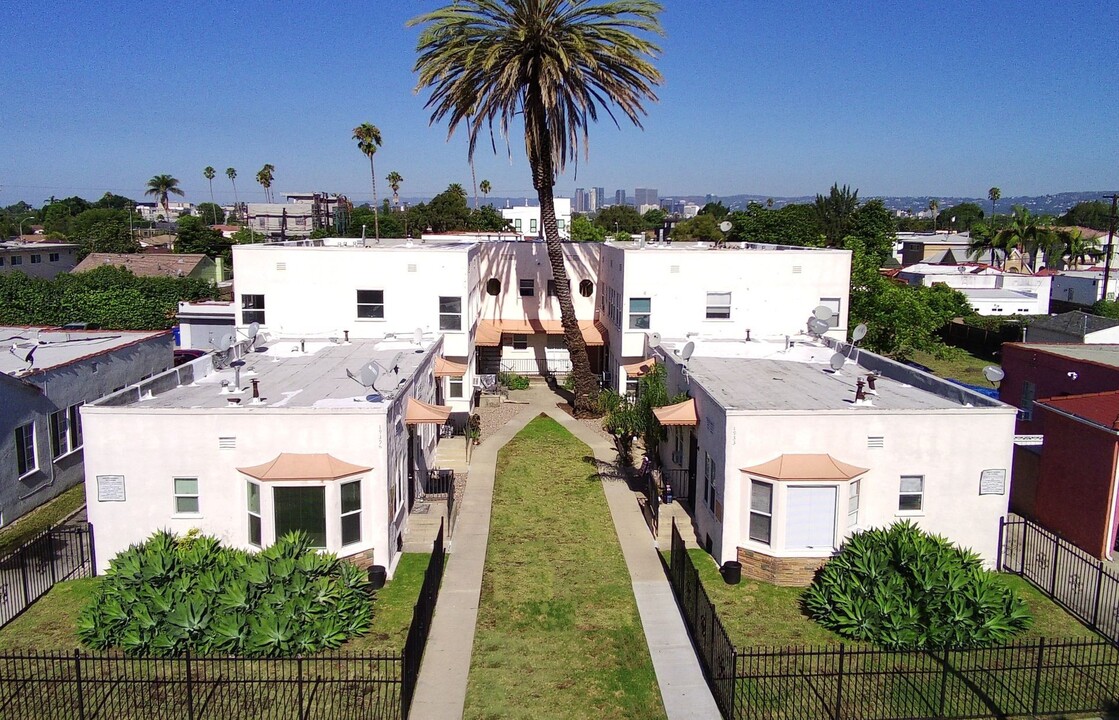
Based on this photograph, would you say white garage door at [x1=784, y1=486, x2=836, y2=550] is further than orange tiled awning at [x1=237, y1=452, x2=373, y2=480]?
Yes

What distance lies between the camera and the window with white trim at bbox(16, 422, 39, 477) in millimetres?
21453

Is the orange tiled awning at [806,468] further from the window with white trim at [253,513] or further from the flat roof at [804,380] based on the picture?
the window with white trim at [253,513]

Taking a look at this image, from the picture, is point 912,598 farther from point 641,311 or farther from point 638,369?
point 641,311

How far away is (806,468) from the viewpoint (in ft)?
54.9

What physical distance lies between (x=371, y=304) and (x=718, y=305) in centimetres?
1312

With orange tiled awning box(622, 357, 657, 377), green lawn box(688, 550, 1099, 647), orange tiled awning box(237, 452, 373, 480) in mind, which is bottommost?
green lawn box(688, 550, 1099, 647)

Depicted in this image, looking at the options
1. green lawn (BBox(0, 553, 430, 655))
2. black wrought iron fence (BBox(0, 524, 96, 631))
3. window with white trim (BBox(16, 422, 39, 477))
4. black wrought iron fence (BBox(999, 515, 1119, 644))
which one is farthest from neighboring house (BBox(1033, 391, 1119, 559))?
window with white trim (BBox(16, 422, 39, 477))

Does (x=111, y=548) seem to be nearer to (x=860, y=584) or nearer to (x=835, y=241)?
(x=860, y=584)

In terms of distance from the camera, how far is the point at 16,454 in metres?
21.3

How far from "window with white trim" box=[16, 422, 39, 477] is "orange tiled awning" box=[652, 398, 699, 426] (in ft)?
54.4

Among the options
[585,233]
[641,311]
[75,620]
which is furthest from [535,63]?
[585,233]

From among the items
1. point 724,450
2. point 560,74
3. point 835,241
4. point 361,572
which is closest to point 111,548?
point 361,572

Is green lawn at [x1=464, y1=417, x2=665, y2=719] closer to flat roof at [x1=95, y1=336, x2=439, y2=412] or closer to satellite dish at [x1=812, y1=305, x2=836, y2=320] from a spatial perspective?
flat roof at [x1=95, y1=336, x2=439, y2=412]

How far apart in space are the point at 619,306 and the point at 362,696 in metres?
22.1
